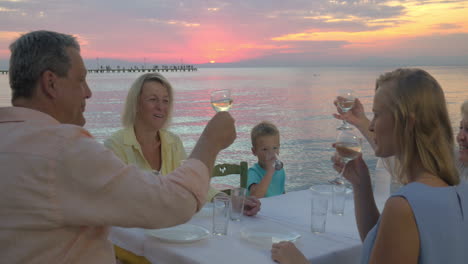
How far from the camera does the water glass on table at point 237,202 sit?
241cm

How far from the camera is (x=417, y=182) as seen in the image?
153 cm

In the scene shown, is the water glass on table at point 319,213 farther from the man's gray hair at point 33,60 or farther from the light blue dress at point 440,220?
the man's gray hair at point 33,60

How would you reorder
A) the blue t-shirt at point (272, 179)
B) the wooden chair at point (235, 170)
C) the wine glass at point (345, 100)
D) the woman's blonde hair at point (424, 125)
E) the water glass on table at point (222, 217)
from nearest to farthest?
the woman's blonde hair at point (424, 125) → the water glass on table at point (222, 217) → the wine glass at point (345, 100) → the wooden chair at point (235, 170) → the blue t-shirt at point (272, 179)

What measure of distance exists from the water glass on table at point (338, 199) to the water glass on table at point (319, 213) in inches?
13.3

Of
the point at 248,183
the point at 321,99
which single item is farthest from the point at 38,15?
the point at 248,183

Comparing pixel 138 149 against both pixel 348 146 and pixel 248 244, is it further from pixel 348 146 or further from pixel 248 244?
pixel 348 146

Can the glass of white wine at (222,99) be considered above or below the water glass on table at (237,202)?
above

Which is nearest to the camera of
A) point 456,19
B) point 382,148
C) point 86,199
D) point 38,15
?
point 86,199

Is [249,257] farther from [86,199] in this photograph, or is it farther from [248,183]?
[248,183]

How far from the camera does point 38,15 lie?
3222 cm

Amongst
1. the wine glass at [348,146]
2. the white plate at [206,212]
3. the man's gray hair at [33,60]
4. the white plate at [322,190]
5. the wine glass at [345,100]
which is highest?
the man's gray hair at [33,60]

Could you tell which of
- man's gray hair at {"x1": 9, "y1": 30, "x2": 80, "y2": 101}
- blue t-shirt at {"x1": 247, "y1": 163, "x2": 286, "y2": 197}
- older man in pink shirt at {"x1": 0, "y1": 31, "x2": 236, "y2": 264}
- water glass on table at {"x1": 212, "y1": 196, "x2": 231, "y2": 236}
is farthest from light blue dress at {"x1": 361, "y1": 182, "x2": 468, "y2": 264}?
blue t-shirt at {"x1": 247, "y1": 163, "x2": 286, "y2": 197}

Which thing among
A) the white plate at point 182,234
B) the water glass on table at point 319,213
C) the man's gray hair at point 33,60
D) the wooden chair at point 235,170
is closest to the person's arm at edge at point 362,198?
the water glass on table at point 319,213

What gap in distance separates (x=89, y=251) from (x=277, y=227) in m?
1.17
